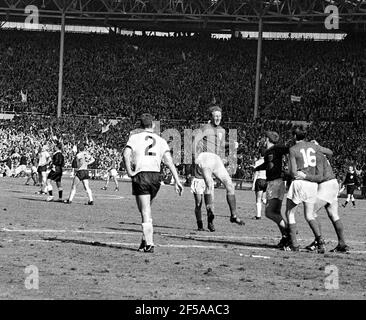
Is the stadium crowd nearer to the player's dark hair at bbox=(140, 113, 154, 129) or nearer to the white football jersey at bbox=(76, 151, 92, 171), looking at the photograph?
the white football jersey at bbox=(76, 151, 92, 171)

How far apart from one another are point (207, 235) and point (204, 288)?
298 inches

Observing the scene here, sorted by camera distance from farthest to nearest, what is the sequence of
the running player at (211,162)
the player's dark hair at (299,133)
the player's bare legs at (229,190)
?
the running player at (211,162) < the player's bare legs at (229,190) < the player's dark hair at (299,133)

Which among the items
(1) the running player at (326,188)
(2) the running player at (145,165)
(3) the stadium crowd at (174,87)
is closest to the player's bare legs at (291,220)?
(1) the running player at (326,188)

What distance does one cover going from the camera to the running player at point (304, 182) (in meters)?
15.7

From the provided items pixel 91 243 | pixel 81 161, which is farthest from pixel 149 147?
pixel 81 161

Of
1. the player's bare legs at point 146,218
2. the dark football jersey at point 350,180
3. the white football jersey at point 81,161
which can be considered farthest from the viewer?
the dark football jersey at point 350,180

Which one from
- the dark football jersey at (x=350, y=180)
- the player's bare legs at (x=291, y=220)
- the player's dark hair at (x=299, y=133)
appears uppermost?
the player's dark hair at (x=299, y=133)

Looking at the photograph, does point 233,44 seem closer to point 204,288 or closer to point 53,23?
point 53,23

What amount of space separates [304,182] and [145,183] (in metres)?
2.69

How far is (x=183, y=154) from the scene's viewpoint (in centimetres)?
5425

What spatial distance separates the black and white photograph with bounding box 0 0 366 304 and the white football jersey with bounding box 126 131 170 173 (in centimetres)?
3

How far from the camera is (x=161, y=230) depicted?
2014cm

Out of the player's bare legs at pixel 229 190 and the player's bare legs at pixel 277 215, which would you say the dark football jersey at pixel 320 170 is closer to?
the player's bare legs at pixel 277 215
